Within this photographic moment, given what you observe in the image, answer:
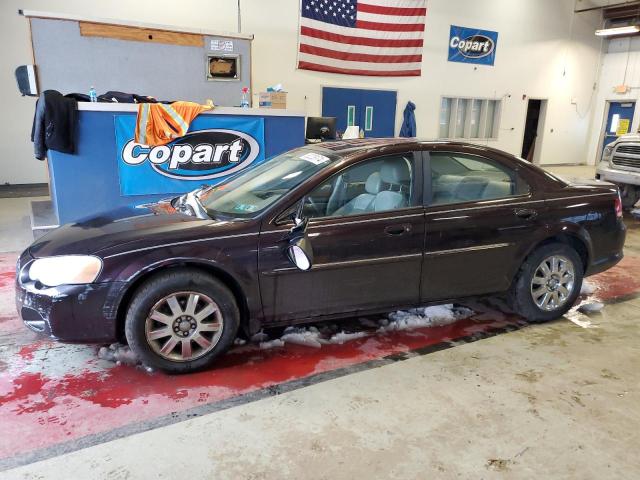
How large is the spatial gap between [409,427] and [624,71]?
18.6 metres

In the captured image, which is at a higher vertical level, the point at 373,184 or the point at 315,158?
the point at 315,158

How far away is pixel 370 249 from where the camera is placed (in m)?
2.93

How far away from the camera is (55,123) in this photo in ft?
16.6

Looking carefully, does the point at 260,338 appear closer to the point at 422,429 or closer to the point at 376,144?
the point at 422,429

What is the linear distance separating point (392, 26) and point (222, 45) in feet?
20.5

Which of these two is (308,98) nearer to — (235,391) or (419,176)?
(419,176)

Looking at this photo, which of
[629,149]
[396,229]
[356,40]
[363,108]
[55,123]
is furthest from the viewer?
[363,108]

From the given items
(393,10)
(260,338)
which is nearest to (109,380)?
(260,338)

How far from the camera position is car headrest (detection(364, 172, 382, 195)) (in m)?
3.10

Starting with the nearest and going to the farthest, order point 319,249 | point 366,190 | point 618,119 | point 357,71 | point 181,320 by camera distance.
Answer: point 181,320 < point 319,249 < point 366,190 < point 357,71 < point 618,119

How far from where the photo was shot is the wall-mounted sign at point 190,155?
562 centimetres

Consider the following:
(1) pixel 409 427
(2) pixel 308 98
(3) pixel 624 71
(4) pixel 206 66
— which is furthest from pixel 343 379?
(3) pixel 624 71

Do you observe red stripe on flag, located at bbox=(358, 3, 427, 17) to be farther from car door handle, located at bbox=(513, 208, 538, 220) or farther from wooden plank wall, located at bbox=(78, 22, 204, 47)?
car door handle, located at bbox=(513, 208, 538, 220)

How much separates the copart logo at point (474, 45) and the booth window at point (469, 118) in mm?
1334
